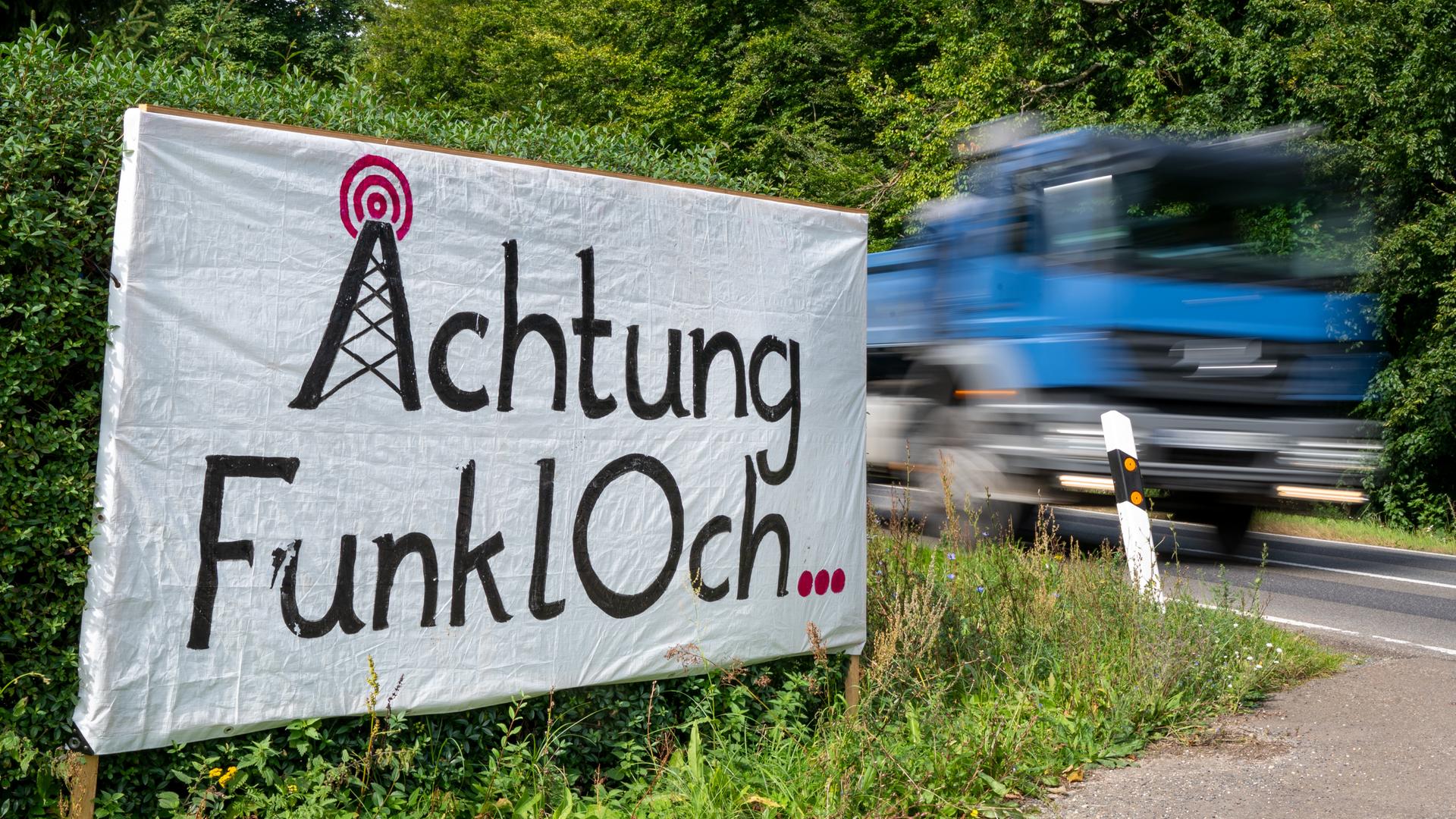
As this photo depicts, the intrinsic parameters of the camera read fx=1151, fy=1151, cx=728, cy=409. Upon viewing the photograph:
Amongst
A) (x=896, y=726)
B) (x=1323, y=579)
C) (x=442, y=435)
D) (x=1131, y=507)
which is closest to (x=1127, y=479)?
(x=1131, y=507)

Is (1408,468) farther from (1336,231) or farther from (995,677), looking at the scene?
(995,677)

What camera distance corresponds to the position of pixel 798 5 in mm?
25391

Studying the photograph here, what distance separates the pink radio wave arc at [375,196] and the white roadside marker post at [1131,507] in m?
3.93

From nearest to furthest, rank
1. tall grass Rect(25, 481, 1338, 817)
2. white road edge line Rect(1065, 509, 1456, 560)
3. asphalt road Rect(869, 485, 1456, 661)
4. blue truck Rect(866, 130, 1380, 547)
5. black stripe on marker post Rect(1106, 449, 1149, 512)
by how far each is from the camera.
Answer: tall grass Rect(25, 481, 1338, 817) < black stripe on marker post Rect(1106, 449, 1149, 512) < asphalt road Rect(869, 485, 1456, 661) < blue truck Rect(866, 130, 1380, 547) < white road edge line Rect(1065, 509, 1456, 560)

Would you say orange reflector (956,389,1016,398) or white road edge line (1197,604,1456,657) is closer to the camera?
white road edge line (1197,604,1456,657)

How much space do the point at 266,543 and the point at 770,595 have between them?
1.88 metres

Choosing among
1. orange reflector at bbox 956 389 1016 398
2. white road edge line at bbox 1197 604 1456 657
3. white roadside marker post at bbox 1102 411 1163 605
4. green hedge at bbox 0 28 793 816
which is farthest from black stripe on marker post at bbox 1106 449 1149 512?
green hedge at bbox 0 28 793 816

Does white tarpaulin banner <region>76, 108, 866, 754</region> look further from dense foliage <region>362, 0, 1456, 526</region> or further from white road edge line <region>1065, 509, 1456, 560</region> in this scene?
white road edge line <region>1065, 509, 1456, 560</region>

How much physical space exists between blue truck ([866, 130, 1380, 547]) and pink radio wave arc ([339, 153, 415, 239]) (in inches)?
Answer: 236

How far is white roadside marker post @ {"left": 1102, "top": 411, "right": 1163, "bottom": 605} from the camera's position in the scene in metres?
5.77

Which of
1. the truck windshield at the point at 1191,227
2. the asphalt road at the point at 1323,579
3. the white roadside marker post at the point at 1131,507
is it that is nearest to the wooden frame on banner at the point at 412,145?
the white roadside marker post at the point at 1131,507

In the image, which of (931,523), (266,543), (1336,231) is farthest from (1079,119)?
(266,543)

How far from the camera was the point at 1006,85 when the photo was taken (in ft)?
66.7

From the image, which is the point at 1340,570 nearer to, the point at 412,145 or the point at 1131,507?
the point at 1131,507
